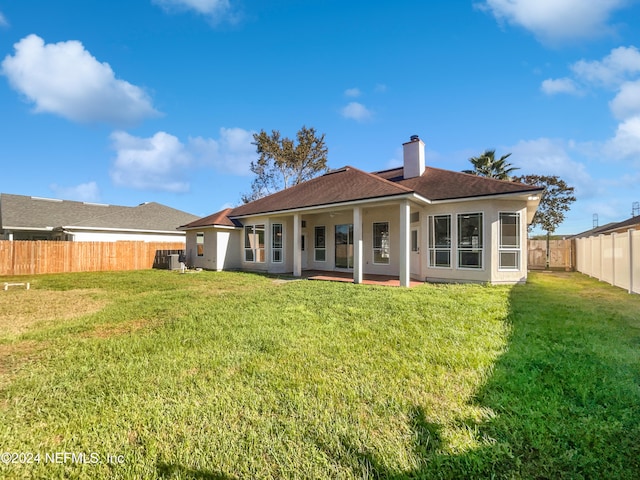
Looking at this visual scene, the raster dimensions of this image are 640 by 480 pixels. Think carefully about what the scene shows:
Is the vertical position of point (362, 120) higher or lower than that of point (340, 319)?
higher

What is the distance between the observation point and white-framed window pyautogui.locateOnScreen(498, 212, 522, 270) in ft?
36.0

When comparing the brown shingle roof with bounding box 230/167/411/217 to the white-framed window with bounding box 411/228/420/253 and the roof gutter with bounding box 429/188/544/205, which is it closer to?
the roof gutter with bounding box 429/188/544/205

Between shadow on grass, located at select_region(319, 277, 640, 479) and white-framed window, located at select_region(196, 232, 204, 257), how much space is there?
17400 millimetres

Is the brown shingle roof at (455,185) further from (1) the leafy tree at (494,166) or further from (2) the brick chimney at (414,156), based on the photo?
(1) the leafy tree at (494,166)

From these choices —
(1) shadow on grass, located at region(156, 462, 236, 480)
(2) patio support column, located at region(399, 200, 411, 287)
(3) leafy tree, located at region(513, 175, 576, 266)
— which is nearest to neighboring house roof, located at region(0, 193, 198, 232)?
(2) patio support column, located at region(399, 200, 411, 287)

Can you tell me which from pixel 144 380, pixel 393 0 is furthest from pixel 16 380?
pixel 393 0

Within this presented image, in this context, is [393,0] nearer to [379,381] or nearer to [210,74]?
[210,74]

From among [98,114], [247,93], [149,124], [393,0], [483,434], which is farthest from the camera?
[149,124]

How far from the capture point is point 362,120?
62.2 feet

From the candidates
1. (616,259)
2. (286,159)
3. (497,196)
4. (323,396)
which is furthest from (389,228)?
(286,159)

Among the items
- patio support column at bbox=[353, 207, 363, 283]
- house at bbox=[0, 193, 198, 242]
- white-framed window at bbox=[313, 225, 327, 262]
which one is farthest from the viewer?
house at bbox=[0, 193, 198, 242]

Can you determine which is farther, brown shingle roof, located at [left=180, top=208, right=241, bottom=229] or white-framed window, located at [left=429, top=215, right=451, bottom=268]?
brown shingle roof, located at [left=180, top=208, right=241, bottom=229]

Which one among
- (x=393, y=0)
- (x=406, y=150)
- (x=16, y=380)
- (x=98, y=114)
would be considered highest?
(x=393, y=0)

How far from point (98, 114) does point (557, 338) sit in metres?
20.8
